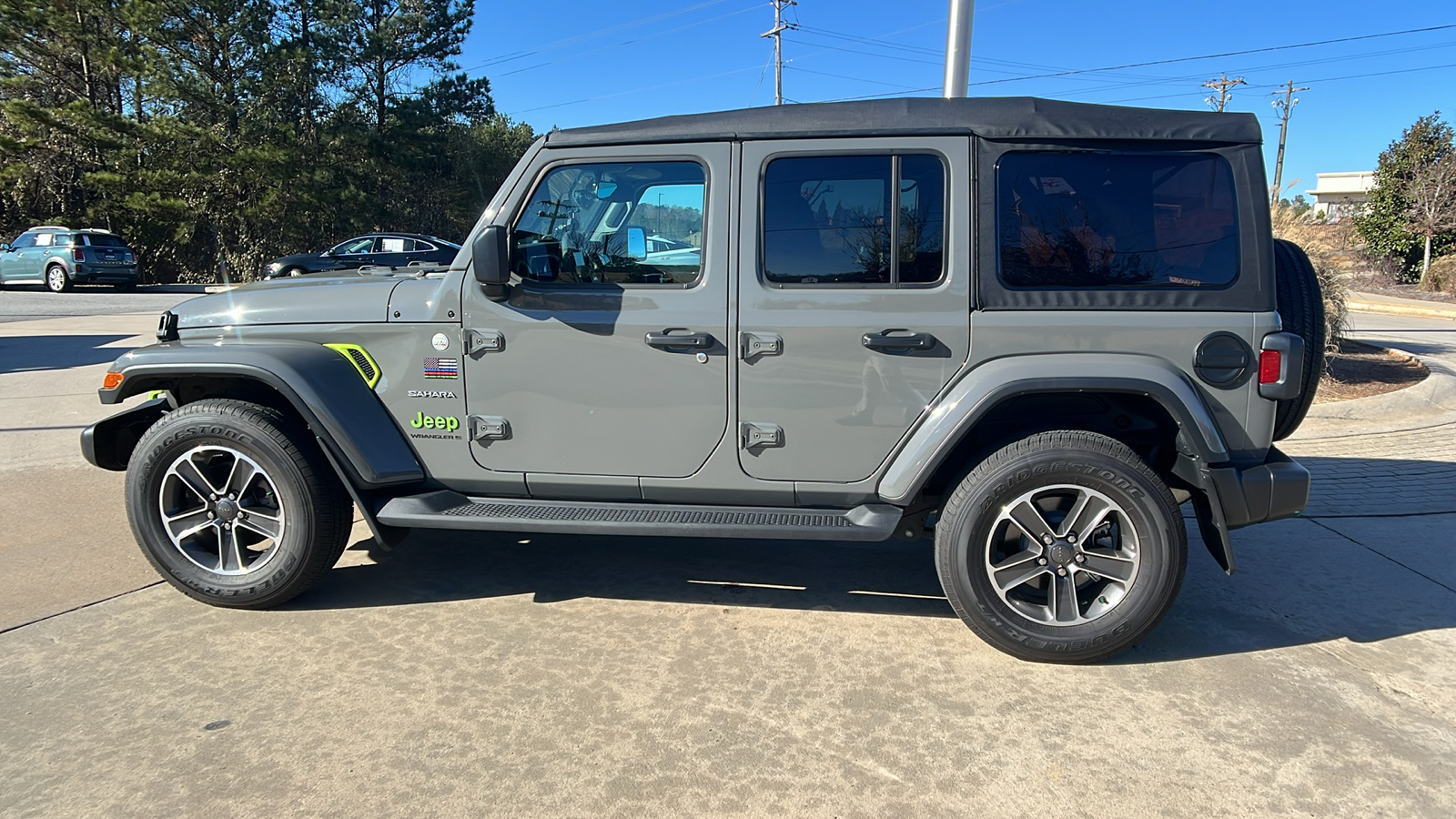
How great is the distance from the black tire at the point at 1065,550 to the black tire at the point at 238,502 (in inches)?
99.7

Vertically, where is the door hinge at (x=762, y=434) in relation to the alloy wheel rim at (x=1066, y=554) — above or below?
above

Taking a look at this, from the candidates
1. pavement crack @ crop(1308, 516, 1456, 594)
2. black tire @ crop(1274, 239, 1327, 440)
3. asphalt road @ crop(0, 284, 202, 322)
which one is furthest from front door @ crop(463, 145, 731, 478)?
asphalt road @ crop(0, 284, 202, 322)

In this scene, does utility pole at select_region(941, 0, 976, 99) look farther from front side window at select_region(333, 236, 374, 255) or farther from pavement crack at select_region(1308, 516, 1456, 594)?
front side window at select_region(333, 236, 374, 255)

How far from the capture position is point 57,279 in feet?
68.7

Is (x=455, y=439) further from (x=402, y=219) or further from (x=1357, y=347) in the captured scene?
(x=402, y=219)

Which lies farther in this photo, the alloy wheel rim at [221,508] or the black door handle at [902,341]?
the alloy wheel rim at [221,508]

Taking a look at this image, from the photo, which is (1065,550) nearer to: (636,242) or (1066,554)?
(1066,554)

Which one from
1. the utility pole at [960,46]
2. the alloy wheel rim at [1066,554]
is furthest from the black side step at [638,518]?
the utility pole at [960,46]

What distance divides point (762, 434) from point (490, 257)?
125cm

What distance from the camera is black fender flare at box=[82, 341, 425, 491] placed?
3.48 m

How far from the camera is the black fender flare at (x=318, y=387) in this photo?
348 cm

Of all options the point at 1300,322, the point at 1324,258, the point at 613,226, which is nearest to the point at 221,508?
the point at 613,226

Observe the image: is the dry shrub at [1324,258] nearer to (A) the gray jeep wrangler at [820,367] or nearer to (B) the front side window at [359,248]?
(A) the gray jeep wrangler at [820,367]

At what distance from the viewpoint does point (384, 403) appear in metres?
3.68
